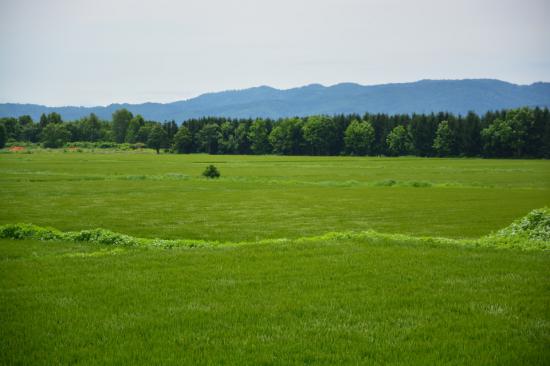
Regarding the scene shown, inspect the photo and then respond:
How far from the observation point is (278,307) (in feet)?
41.0

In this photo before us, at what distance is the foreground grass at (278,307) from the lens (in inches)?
385

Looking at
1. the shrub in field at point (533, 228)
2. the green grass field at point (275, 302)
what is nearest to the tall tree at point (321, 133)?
the green grass field at point (275, 302)

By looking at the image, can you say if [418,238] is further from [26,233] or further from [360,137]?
[360,137]

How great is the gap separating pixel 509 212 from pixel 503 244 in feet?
64.4

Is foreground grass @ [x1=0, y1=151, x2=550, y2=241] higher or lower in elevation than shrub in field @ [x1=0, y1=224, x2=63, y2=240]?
lower

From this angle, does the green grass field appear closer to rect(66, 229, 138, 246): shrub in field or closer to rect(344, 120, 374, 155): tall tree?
rect(66, 229, 138, 246): shrub in field

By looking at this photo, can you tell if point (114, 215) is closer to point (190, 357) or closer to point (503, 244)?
point (503, 244)

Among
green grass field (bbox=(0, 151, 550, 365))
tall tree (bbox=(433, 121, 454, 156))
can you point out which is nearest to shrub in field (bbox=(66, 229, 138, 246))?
green grass field (bbox=(0, 151, 550, 365))

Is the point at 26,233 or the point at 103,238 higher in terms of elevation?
the point at 103,238

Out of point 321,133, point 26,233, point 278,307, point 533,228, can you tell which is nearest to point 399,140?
point 321,133

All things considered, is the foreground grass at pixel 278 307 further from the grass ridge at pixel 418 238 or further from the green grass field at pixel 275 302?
the grass ridge at pixel 418 238

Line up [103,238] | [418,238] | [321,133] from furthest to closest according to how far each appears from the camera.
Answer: [321,133] → [103,238] → [418,238]

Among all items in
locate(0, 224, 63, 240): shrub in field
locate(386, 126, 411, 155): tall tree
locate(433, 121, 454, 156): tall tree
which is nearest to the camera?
locate(0, 224, 63, 240): shrub in field

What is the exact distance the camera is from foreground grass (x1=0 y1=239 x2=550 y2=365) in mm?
9789
